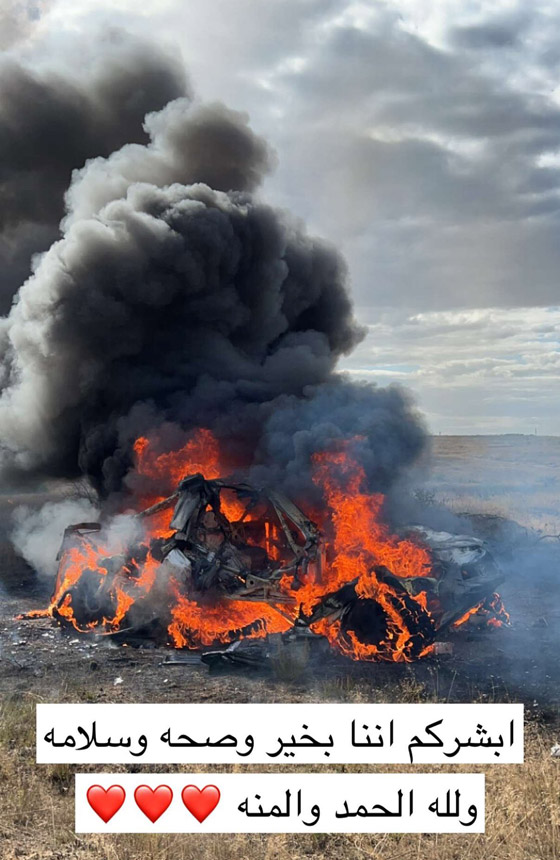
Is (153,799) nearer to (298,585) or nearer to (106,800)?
(106,800)

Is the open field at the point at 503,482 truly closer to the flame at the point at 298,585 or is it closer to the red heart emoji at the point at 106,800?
the flame at the point at 298,585

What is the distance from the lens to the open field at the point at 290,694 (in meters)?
7.41

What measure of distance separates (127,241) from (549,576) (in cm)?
1538

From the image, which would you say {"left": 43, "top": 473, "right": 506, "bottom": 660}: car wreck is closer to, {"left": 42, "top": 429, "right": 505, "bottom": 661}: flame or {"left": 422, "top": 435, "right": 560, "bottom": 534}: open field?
{"left": 42, "top": 429, "right": 505, "bottom": 661}: flame

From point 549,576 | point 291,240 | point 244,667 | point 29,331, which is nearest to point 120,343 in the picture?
point 29,331

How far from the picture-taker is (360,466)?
1670 cm

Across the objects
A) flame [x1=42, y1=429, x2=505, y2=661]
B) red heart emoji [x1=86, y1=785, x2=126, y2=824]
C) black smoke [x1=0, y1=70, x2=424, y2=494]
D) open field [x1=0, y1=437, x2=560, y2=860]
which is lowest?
open field [x1=0, y1=437, x2=560, y2=860]

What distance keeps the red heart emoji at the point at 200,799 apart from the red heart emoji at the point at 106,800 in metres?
0.68

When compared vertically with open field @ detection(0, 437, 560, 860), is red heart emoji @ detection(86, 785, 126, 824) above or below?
above

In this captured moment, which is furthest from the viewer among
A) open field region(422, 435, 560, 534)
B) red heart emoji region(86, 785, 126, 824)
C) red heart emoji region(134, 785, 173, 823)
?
open field region(422, 435, 560, 534)

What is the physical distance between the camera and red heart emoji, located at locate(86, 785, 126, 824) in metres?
7.73

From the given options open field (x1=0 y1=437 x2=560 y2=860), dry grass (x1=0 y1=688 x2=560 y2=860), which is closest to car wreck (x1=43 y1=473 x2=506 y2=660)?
open field (x1=0 y1=437 x2=560 y2=860)

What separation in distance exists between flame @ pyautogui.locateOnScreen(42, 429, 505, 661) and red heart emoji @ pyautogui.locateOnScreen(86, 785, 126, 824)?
699 cm

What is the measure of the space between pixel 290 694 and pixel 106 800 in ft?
16.1
